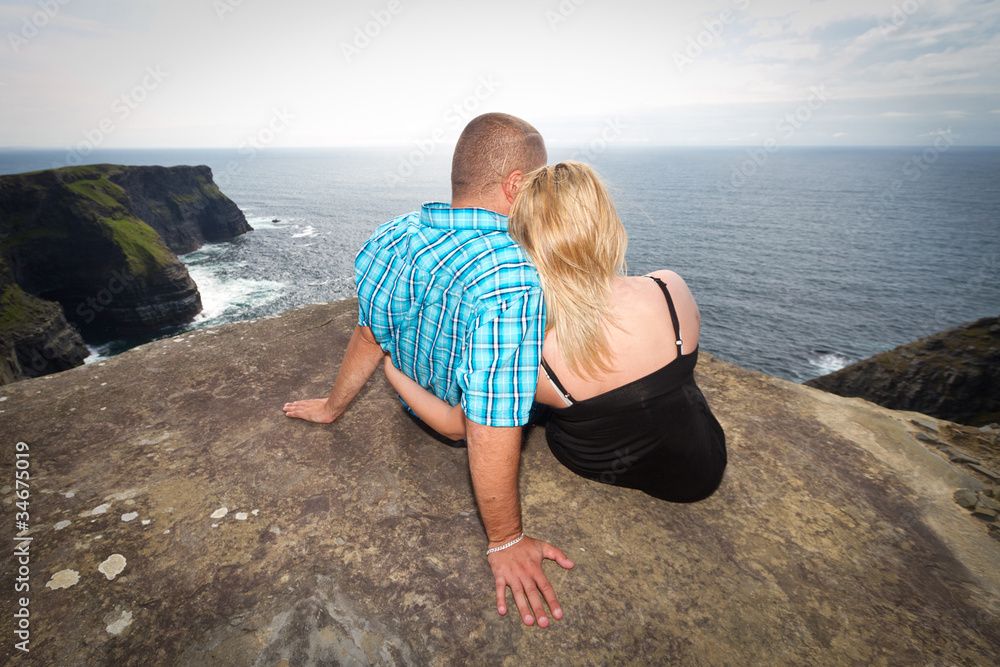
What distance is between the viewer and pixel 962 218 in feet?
252

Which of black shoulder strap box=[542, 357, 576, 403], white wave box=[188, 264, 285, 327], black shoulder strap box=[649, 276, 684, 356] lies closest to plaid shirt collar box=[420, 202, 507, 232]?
black shoulder strap box=[542, 357, 576, 403]

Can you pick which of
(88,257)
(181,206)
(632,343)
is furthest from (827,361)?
(181,206)

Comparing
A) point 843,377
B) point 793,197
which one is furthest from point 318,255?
point 793,197

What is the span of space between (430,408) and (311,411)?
4.15 feet

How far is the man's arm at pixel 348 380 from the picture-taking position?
9.95 feet

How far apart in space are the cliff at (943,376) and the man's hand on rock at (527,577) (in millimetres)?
14612

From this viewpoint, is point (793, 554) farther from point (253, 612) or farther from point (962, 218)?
point (962, 218)

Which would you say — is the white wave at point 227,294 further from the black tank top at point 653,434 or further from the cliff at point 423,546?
the black tank top at point 653,434

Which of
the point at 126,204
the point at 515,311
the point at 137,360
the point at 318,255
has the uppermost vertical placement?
the point at 515,311

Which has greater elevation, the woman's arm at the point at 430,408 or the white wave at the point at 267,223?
the woman's arm at the point at 430,408

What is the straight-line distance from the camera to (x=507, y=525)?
7.56ft

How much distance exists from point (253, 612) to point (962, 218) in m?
111

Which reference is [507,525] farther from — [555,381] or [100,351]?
[100,351]

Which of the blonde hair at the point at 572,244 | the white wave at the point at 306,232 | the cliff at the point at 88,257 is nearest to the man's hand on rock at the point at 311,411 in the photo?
the blonde hair at the point at 572,244
